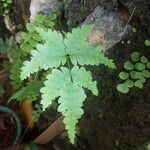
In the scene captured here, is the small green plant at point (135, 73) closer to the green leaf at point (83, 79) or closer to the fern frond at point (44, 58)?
the green leaf at point (83, 79)

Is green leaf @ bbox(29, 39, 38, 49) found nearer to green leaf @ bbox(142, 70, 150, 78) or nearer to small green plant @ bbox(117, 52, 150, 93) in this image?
small green plant @ bbox(117, 52, 150, 93)

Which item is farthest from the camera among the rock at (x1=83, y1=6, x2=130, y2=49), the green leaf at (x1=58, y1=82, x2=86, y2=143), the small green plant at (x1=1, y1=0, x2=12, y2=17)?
the small green plant at (x1=1, y1=0, x2=12, y2=17)

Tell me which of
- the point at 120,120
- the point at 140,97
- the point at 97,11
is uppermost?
the point at 97,11

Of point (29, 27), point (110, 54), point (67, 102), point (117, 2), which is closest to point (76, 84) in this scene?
point (67, 102)

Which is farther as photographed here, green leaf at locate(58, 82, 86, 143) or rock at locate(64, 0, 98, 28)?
rock at locate(64, 0, 98, 28)

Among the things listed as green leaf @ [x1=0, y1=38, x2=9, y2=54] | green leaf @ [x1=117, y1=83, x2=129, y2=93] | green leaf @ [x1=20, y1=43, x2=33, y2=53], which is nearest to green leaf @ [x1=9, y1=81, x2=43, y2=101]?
green leaf @ [x1=20, y1=43, x2=33, y2=53]

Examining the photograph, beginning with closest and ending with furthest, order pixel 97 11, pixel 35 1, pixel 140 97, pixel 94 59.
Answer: pixel 94 59 → pixel 140 97 → pixel 97 11 → pixel 35 1

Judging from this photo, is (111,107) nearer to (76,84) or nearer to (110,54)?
(110,54)
